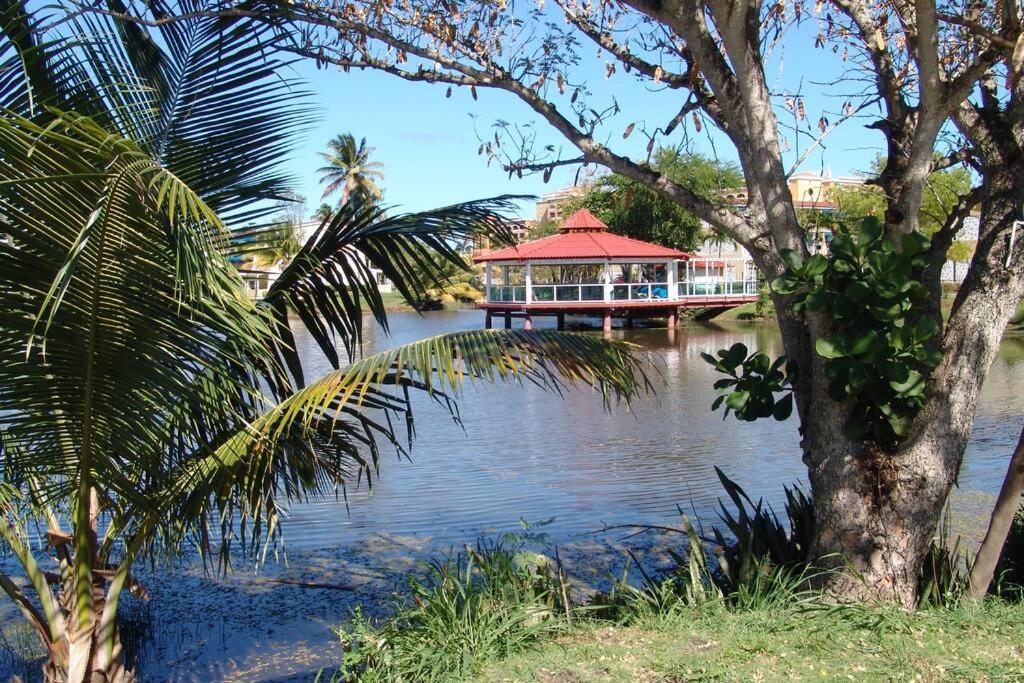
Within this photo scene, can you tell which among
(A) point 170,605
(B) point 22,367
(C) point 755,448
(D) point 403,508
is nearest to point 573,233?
(C) point 755,448

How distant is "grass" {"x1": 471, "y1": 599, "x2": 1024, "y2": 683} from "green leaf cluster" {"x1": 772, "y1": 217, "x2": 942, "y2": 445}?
93 cm

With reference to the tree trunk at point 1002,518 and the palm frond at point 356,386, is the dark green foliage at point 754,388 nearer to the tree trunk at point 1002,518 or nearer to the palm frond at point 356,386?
the palm frond at point 356,386

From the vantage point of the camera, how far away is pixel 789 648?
13.3 ft

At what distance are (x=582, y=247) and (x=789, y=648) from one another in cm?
3160

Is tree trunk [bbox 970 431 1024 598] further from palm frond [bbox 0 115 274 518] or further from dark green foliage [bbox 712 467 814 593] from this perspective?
palm frond [bbox 0 115 274 518]

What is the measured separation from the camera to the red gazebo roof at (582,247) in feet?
113

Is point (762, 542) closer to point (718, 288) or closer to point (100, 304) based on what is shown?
point (100, 304)

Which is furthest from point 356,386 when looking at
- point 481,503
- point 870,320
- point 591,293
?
point 591,293

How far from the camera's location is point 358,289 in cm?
527

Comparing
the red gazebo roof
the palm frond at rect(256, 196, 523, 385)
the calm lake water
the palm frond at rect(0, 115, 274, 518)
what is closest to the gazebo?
the red gazebo roof

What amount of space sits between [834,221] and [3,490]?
465 cm

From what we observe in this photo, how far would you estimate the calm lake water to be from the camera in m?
6.13

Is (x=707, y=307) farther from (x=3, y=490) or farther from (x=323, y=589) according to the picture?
(x=3, y=490)

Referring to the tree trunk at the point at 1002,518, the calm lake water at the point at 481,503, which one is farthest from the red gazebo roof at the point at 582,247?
the tree trunk at the point at 1002,518
